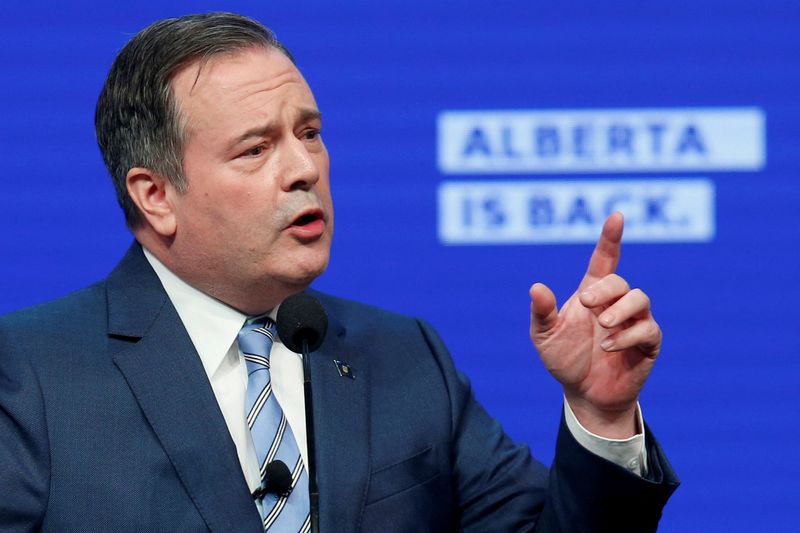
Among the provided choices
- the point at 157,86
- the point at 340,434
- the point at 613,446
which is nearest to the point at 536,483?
the point at 613,446

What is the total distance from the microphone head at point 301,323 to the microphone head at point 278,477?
0.68ft

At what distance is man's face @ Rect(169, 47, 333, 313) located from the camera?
2.12 metres

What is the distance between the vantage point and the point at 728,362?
2955mm

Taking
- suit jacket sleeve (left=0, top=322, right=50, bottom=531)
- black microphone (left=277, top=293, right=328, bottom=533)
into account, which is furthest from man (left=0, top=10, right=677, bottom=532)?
black microphone (left=277, top=293, right=328, bottom=533)

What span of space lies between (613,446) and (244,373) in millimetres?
630

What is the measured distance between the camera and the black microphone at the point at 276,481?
191cm

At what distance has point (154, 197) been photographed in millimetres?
2225

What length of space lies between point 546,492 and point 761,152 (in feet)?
3.76

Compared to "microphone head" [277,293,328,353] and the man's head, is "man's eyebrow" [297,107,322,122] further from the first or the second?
"microphone head" [277,293,328,353]

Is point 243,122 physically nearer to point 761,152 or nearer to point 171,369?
point 171,369

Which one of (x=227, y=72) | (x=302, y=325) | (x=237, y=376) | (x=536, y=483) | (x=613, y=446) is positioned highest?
(x=227, y=72)

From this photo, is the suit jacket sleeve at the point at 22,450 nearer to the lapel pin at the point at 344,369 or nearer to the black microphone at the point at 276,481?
the black microphone at the point at 276,481

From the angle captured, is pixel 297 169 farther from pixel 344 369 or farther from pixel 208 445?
pixel 208 445

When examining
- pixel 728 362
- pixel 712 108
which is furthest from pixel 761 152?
pixel 728 362
